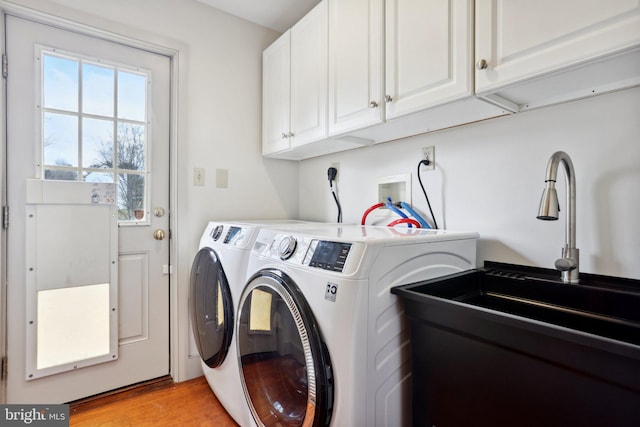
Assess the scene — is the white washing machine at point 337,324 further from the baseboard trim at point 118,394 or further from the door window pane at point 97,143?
the door window pane at point 97,143

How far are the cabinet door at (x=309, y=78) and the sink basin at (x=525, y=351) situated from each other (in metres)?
1.08

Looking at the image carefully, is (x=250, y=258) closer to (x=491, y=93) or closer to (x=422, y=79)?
(x=422, y=79)

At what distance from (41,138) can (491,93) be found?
6.90 feet

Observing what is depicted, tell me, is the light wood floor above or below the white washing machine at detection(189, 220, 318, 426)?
below

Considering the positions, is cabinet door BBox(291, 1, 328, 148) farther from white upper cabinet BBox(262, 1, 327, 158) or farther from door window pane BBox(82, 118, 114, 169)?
door window pane BBox(82, 118, 114, 169)

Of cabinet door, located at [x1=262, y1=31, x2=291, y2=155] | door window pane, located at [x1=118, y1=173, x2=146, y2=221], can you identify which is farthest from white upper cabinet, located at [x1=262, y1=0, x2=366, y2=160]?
door window pane, located at [x1=118, y1=173, x2=146, y2=221]

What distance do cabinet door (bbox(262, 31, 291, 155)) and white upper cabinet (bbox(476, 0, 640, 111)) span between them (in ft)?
4.03

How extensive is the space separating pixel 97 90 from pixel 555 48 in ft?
7.04

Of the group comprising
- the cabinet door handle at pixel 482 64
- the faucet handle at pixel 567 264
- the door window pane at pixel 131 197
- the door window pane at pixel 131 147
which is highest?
the cabinet door handle at pixel 482 64

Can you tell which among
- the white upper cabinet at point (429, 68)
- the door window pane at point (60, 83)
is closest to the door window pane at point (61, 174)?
the door window pane at point (60, 83)

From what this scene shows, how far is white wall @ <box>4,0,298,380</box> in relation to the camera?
1.90m

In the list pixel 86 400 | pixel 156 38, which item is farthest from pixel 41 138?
pixel 86 400

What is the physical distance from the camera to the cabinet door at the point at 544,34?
2.56 ft

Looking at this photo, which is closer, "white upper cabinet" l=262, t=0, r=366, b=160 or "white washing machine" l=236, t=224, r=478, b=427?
"white washing machine" l=236, t=224, r=478, b=427
